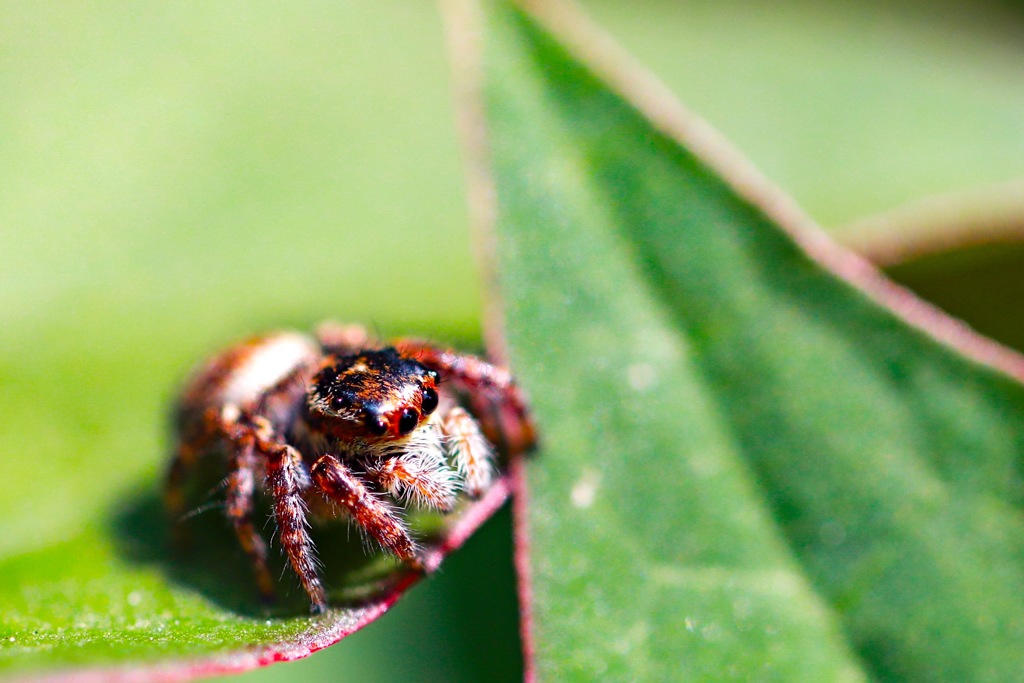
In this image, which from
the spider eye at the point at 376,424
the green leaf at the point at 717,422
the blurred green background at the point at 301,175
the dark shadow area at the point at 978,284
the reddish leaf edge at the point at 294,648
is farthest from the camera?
the dark shadow area at the point at 978,284

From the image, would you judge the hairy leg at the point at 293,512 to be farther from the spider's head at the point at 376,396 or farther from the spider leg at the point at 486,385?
the spider leg at the point at 486,385

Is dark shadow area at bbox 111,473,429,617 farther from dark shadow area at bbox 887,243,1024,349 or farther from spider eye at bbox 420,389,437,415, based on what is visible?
dark shadow area at bbox 887,243,1024,349

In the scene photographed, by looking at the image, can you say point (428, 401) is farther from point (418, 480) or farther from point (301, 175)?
point (301, 175)

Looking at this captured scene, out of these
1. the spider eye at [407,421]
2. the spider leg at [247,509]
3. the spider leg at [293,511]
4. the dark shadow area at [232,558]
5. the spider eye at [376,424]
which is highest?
the spider eye at [376,424]

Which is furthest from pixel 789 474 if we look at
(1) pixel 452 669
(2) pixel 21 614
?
(2) pixel 21 614

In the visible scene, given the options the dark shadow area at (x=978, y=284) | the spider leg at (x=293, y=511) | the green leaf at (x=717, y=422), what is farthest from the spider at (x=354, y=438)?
the dark shadow area at (x=978, y=284)

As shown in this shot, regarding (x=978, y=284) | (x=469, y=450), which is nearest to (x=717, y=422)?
(x=469, y=450)

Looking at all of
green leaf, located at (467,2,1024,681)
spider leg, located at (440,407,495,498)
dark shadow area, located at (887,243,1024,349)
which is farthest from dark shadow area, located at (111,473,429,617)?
dark shadow area, located at (887,243,1024,349)
